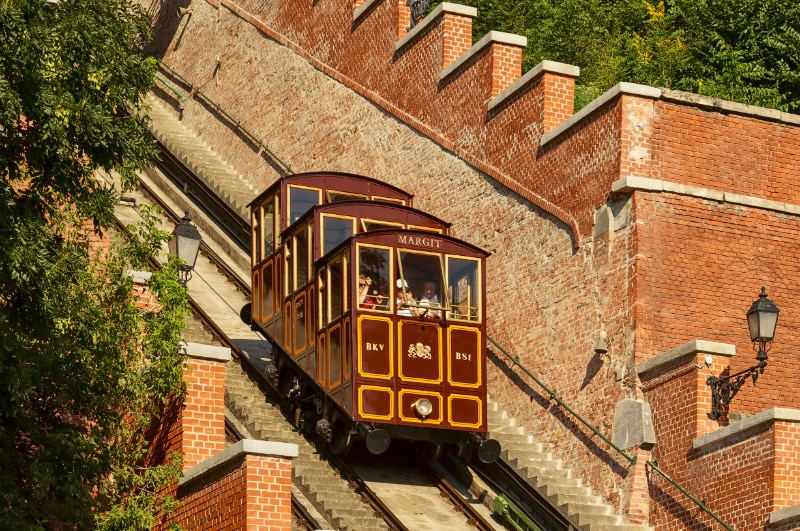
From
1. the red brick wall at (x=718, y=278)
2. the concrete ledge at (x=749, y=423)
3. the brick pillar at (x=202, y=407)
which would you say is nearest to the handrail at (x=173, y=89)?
the red brick wall at (x=718, y=278)

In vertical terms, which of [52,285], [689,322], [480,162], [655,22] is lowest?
[52,285]

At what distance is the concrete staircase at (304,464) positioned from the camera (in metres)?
19.8

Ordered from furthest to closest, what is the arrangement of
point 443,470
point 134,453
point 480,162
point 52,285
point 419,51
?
point 419,51 < point 480,162 < point 443,470 < point 134,453 < point 52,285

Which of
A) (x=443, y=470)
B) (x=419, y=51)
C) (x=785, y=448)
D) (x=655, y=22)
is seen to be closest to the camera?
(x=785, y=448)

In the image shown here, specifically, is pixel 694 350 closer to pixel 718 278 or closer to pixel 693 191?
pixel 718 278

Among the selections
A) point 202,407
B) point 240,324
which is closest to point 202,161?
point 240,324

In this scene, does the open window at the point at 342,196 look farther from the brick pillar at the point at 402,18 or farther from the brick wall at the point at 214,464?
the brick wall at the point at 214,464

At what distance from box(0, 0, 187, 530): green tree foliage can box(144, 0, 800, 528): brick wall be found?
7.03 meters

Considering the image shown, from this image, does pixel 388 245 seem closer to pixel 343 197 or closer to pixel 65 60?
pixel 343 197

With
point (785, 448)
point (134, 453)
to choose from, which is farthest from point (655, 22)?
point (134, 453)

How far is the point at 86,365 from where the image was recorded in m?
15.1

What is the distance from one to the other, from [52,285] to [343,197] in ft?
31.2

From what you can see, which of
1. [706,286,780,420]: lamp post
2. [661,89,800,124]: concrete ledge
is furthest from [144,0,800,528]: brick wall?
[706,286,780,420]: lamp post

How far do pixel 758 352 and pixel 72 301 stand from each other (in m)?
7.98
